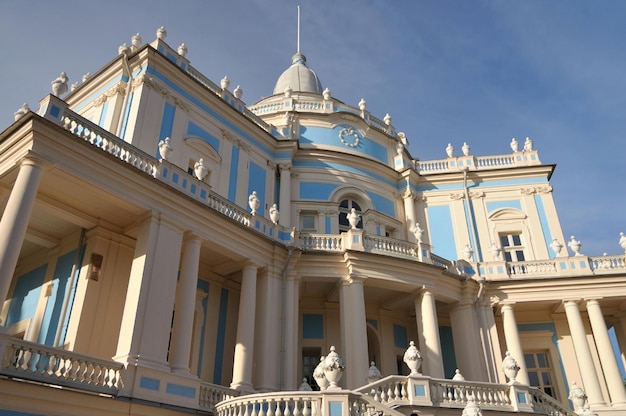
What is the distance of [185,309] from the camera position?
12.7 metres

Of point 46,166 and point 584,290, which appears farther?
point 584,290

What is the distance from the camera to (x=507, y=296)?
19.3m

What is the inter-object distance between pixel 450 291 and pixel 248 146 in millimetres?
9021

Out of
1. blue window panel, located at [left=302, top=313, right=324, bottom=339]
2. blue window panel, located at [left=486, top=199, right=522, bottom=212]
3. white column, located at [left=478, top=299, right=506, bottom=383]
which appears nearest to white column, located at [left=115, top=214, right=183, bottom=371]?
blue window panel, located at [left=302, top=313, right=324, bottom=339]

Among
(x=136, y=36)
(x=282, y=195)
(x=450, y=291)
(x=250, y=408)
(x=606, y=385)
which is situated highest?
(x=136, y=36)

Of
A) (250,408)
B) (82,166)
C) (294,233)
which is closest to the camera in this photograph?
(250,408)

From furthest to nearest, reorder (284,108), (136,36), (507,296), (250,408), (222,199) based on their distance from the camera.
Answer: (284,108) → (507,296) → (136,36) → (222,199) → (250,408)

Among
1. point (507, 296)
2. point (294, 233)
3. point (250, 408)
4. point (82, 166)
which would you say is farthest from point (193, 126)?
point (507, 296)

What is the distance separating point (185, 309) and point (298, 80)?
18715 mm

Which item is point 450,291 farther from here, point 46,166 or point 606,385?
point 46,166

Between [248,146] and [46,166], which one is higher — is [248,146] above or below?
above

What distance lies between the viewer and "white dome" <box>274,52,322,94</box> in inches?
1118

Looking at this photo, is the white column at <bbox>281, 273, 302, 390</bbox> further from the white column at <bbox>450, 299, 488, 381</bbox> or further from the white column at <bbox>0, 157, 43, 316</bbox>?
the white column at <bbox>0, 157, 43, 316</bbox>

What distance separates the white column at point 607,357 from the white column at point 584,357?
345mm
